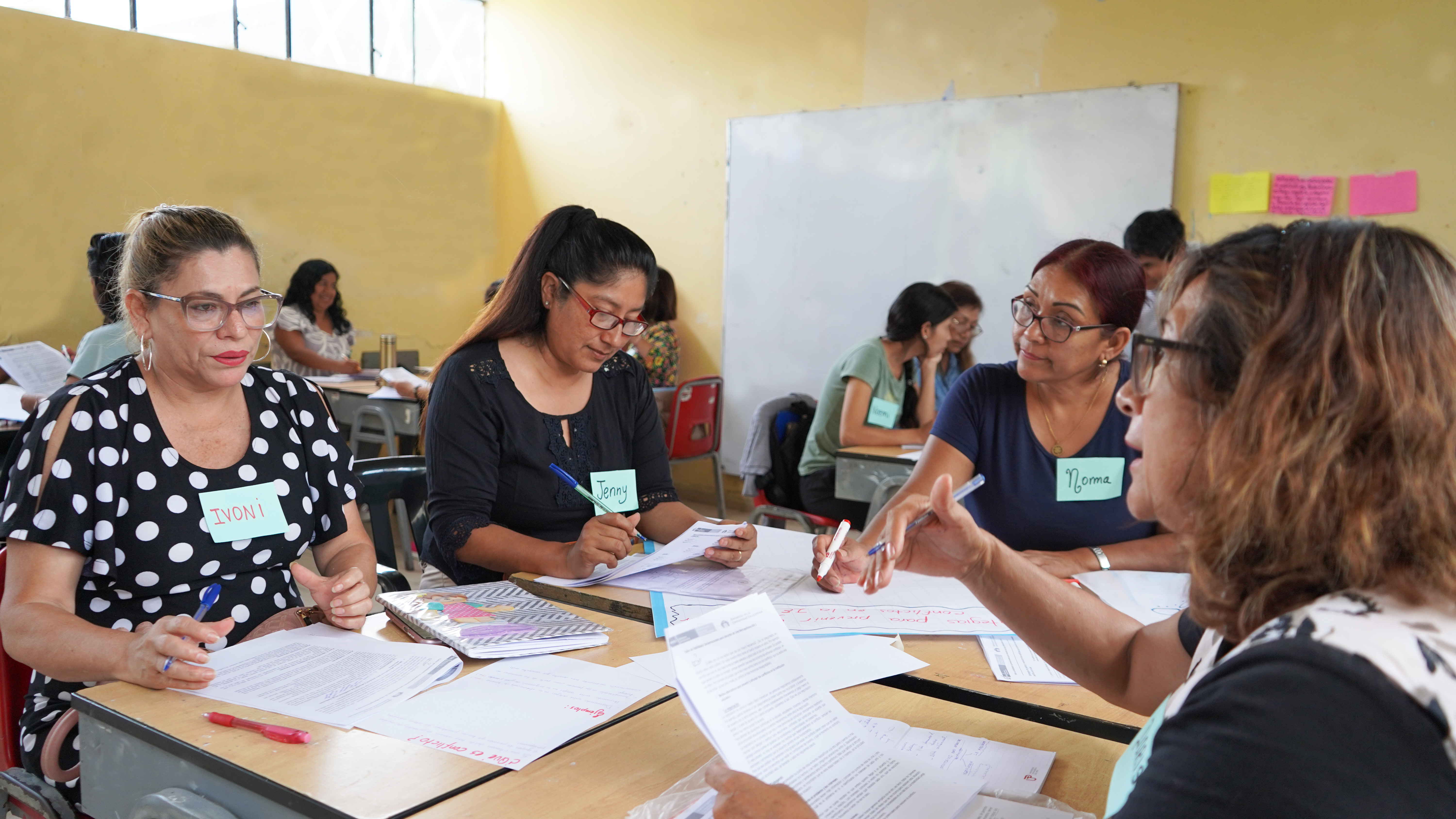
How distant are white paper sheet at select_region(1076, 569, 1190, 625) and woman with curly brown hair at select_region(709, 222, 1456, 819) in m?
0.86

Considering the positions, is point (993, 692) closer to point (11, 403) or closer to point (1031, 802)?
point (1031, 802)

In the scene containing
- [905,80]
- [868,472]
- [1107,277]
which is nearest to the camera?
[1107,277]

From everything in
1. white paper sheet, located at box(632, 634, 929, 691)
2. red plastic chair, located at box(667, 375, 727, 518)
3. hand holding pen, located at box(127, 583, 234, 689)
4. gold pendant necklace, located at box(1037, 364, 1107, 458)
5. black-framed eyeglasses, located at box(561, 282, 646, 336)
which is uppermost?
black-framed eyeglasses, located at box(561, 282, 646, 336)

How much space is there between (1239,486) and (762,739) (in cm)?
50

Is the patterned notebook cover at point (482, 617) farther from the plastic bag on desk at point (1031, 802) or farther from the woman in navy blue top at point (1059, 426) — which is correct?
the woman in navy blue top at point (1059, 426)

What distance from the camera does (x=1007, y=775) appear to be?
1062 mm

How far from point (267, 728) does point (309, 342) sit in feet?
17.2

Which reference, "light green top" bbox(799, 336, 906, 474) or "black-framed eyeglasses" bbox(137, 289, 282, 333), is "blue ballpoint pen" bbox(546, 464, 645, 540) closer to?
"black-framed eyeglasses" bbox(137, 289, 282, 333)

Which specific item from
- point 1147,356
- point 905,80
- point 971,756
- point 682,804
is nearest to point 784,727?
point 682,804

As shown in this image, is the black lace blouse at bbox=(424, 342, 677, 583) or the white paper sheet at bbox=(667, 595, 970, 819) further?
the black lace blouse at bbox=(424, 342, 677, 583)

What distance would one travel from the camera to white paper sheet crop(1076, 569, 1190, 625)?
5.36 feet

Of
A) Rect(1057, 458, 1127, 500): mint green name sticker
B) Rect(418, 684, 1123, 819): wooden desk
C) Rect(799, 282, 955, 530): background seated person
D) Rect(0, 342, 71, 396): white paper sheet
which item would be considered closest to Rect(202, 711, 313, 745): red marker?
Rect(418, 684, 1123, 819): wooden desk

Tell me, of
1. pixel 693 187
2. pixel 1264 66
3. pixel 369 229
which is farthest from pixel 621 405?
pixel 369 229

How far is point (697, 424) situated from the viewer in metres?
5.23
